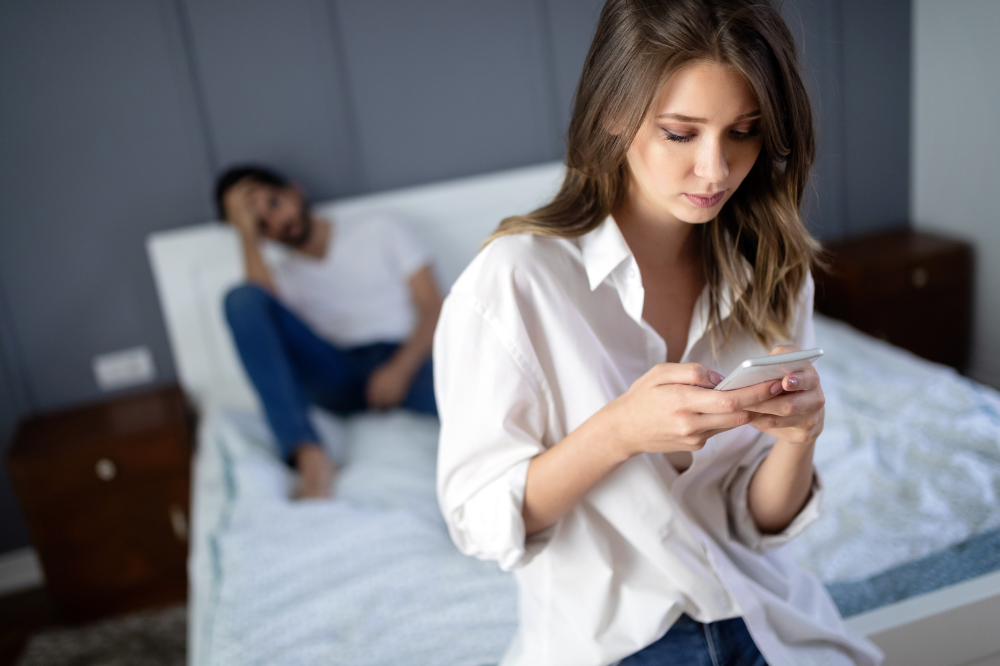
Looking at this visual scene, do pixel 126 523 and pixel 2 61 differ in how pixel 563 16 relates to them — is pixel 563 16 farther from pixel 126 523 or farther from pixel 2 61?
pixel 126 523

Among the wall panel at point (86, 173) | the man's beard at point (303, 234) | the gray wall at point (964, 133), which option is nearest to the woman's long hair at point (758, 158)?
the gray wall at point (964, 133)

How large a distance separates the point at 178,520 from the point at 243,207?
0.92m

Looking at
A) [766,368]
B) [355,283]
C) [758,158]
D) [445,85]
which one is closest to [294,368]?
[355,283]

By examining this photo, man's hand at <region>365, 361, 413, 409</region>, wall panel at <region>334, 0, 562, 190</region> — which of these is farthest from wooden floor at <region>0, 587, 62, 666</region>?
wall panel at <region>334, 0, 562, 190</region>

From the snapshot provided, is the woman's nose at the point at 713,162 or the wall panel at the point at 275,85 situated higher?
the wall panel at the point at 275,85

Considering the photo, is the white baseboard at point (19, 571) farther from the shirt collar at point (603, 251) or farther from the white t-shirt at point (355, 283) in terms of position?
the shirt collar at point (603, 251)

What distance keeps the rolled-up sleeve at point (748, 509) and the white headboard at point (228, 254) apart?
1459 millimetres

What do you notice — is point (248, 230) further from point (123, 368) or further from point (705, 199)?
point (705, 199)

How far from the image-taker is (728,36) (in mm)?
671

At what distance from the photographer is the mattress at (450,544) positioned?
117 cm

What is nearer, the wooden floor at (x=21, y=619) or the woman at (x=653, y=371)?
the woman at (x=653, y=371)

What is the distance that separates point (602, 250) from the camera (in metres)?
0.80

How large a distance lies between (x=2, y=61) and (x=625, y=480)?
223 cm

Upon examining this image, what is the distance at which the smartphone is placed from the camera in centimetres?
58
